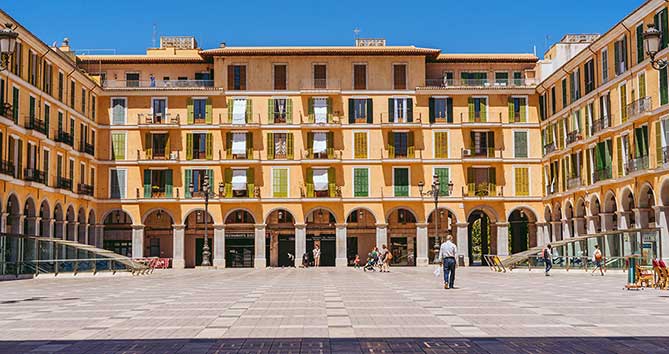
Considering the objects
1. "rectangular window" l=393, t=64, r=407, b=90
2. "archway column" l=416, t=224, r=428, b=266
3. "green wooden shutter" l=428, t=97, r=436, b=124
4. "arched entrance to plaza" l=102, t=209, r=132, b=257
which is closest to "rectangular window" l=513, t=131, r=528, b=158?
"green wooden shutter" l=428, t=97, r=436, b=124

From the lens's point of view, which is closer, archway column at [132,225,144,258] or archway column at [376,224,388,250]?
archway column at [132,225,144,258]

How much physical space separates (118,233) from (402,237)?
22.1 metres

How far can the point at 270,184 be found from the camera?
63.9 meters

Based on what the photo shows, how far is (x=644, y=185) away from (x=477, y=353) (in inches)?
1454

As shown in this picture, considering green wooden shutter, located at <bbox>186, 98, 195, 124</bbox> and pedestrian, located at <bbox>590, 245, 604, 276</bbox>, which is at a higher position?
green wooden shutter, located at <bbox>186, 98, 195, 124</bbox>

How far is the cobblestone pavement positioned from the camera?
11.9 metres

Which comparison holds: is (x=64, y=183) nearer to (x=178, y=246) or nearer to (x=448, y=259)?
(x=178, y=246)

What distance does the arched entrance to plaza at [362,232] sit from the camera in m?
67.4

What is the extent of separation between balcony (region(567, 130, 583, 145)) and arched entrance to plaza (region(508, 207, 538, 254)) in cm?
1034

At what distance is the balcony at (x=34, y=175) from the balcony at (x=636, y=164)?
32.9 m

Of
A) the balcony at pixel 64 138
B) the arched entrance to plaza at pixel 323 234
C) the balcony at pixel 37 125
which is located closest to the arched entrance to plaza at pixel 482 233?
the arched entrance to plaza at pixel 323 234

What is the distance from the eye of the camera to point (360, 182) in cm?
6406

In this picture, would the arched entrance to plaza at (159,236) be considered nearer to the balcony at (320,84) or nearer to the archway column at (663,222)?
the balcony at (320,84)

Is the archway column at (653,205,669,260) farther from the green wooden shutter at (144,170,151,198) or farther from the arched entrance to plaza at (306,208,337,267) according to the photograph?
the green wooden shutter at (144,170,151,198)
